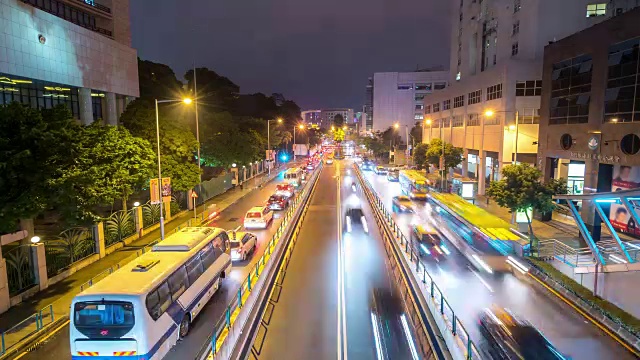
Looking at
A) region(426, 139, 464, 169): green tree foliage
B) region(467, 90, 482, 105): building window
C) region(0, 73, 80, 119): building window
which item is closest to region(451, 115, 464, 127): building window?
region(467, 90, 482, 105): building window

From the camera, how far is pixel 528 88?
3888 cm

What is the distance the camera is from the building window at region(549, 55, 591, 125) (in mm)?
26325

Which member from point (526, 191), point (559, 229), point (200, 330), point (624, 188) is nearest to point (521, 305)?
point (526, 191)

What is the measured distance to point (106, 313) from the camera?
35.3 ft

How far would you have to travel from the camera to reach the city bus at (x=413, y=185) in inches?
1633

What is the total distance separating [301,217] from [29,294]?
20306mm

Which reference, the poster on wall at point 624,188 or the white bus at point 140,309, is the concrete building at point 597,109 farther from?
the white bus at point 140,309

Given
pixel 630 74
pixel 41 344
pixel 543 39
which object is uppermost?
pixel 543 39

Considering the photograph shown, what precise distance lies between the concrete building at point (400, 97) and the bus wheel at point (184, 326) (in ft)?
394

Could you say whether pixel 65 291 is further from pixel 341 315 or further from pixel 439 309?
pixel 439 309

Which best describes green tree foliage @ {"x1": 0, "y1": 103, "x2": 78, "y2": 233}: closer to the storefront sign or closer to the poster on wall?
the storefront sign

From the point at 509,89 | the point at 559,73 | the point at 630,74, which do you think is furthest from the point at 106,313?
the point at 509,89

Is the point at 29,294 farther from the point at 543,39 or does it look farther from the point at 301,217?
the point at 543,39

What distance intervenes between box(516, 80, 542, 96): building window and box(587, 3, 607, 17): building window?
336 inches
